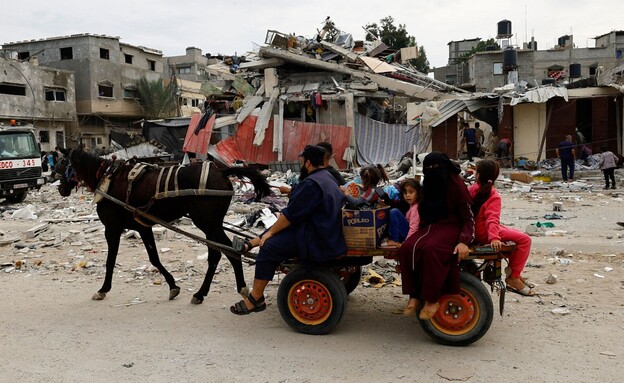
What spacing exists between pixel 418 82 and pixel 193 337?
70.8 feet

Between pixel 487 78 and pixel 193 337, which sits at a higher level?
pixel 487 78

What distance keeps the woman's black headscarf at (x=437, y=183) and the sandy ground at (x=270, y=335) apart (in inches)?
41.8

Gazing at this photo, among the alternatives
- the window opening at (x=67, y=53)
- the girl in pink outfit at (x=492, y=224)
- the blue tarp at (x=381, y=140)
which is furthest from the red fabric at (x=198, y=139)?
the window opening at (x=67, y=53)

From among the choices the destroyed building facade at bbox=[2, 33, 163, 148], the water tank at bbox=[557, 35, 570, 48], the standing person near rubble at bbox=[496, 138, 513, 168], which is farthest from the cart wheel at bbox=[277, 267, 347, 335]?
the water tank at bbox=[557, 35, 570, 48]

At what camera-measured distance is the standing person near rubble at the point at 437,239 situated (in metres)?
4.30

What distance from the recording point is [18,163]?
16281 mm

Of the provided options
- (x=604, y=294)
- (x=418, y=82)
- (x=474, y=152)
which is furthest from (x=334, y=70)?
(x=604, y=294)

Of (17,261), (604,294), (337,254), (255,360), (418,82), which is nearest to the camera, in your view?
(255,360)

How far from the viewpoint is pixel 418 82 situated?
24812mm

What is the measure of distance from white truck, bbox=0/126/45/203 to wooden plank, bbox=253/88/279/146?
27.2 ft

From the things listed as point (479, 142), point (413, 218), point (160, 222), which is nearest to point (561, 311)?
point (413, 218)

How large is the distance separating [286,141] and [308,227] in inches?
697

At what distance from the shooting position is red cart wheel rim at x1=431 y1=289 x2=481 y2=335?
14.5ft

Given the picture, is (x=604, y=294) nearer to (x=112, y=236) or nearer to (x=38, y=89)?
(x=112, y=236)
